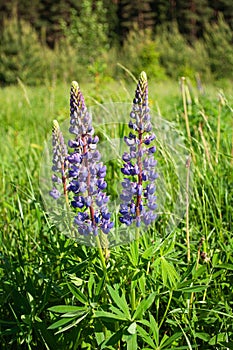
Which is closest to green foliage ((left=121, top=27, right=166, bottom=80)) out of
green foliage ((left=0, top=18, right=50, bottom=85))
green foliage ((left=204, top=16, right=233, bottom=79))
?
green foliage ((left=204, top=16, right=233, bottom=79))

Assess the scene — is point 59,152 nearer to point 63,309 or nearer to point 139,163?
point 139,163

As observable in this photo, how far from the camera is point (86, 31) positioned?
13.7 metres

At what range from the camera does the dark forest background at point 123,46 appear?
1360cm

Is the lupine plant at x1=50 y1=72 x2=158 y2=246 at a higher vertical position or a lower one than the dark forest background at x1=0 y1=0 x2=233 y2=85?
lower

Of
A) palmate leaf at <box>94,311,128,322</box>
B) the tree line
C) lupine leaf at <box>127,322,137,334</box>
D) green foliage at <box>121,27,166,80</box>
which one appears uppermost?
the tree line

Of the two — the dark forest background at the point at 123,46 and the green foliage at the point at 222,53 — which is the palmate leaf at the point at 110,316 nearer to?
the dark forest background at the point at 123,46

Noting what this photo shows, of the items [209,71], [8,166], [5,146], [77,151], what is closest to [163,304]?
[77,151]

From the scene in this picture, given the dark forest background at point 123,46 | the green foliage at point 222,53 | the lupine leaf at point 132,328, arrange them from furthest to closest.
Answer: the green foliage at point 222,53 → the dark forest background at point 123,46 → the lupine leaf at point 132,328

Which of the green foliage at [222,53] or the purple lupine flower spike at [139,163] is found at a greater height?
the green foliage at [222,53]

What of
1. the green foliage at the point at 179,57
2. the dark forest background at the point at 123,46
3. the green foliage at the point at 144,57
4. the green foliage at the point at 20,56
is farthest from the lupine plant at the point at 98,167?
the green foliage at the point at 179,57

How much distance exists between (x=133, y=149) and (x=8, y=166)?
1459 mm

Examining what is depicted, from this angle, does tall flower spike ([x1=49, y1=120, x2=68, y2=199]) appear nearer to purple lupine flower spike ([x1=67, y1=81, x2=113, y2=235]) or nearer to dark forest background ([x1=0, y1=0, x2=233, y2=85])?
purple lupine flower spike ([x1=67, y1=81, x2=113, y2=235])

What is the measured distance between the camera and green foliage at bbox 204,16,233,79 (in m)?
14.8

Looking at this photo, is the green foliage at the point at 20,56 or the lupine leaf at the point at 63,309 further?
the green foliage at the point at 20,56
